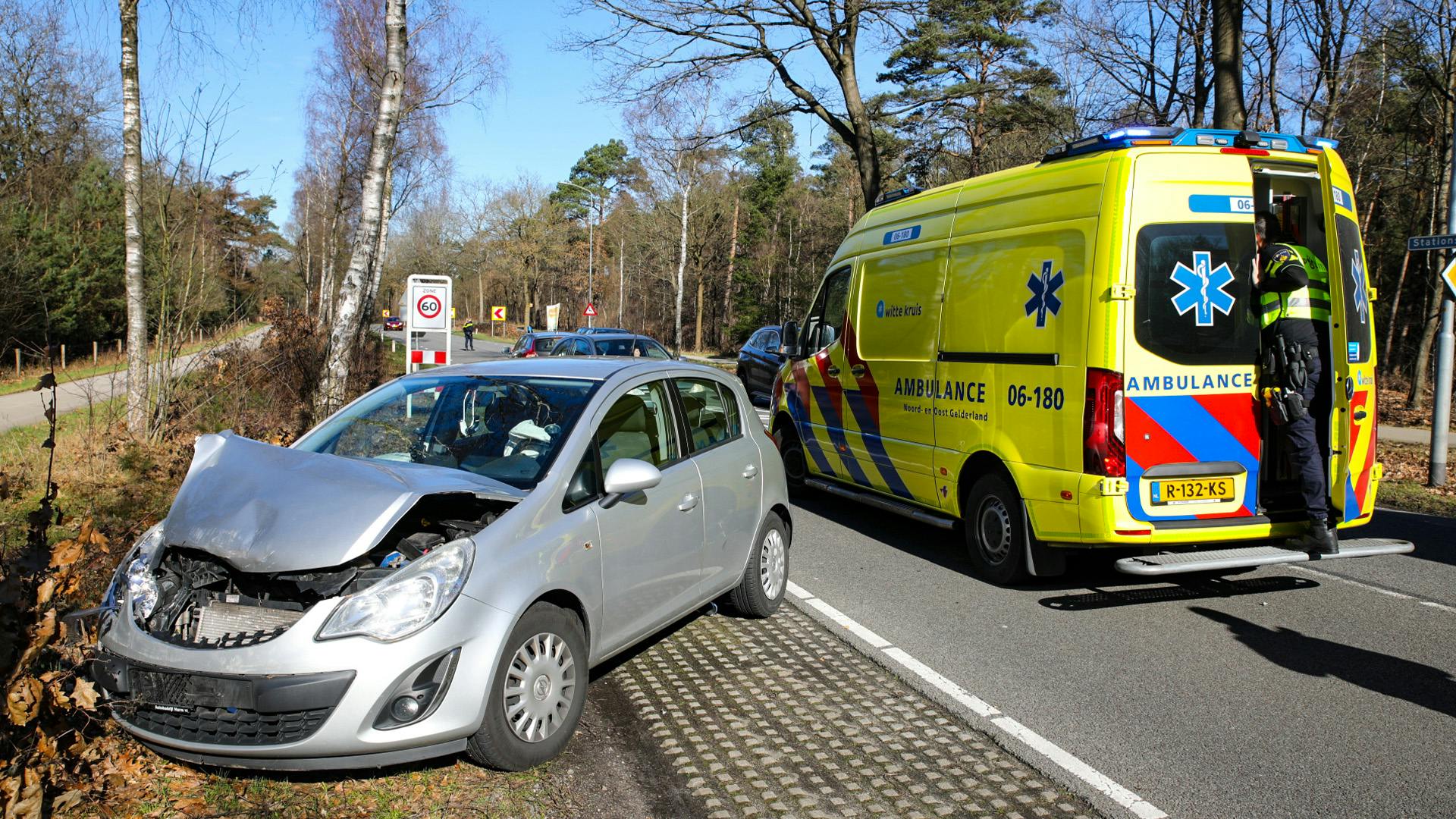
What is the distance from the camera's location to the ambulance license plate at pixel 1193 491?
5832 millimetres

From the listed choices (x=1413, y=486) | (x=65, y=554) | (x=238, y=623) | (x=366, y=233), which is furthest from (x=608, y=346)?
(x=65, y=554)

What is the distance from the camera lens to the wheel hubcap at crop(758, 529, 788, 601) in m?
5.79

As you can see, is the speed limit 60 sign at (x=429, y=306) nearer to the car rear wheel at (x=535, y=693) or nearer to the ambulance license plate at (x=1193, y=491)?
the ambulance license plate at (x=1193, y=491)

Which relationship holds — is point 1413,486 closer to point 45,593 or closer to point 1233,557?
point 1233,557

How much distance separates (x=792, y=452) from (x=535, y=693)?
22.4 feet

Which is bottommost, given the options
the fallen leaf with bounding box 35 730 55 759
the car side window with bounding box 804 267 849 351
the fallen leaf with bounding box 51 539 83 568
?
the fallen leaf with bounding box 35 730 55 759

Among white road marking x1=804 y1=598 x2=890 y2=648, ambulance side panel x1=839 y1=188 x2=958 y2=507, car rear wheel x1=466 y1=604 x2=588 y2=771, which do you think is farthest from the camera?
ambulance side panel x1=839 y1=188 x2=958 y2=507

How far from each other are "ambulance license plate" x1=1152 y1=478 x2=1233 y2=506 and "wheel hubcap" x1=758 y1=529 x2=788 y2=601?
230 cm

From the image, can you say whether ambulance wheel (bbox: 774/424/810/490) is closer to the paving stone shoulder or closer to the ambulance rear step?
the ambulance rear step

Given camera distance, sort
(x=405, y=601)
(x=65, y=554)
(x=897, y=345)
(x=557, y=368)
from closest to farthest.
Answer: (x=65, y=554), (x=405, y=601), (x=557, y=368), (x=897, y=345)

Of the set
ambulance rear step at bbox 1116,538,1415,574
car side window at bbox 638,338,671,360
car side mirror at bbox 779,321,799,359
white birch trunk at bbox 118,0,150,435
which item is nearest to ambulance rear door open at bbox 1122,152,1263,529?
ambulance rear step at bbox 1116,538,1415,574

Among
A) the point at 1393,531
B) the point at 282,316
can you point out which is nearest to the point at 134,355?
the point at 282,316

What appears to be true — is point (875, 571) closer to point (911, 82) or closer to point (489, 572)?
point (489, 572)

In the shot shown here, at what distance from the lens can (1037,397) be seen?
624cm
